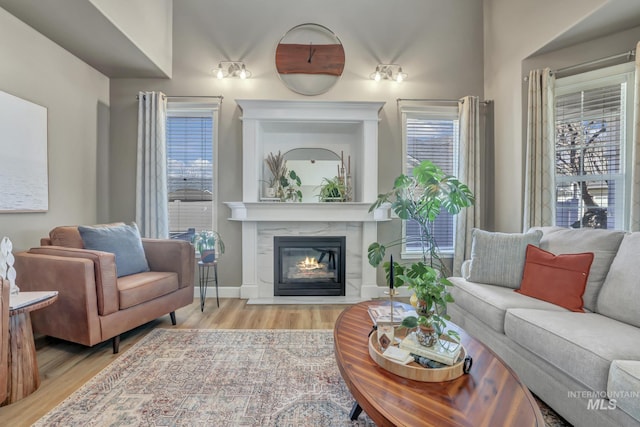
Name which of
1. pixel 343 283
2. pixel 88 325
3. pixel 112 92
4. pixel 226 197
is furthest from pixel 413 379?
pixel 112 92

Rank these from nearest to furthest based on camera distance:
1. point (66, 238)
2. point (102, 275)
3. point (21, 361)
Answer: point (21, 361) < point (102, 275) < point (66, 238)

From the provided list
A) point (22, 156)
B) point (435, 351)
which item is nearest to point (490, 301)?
point (435, 351)

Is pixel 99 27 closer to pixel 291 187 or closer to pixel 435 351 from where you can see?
pixel 291 187

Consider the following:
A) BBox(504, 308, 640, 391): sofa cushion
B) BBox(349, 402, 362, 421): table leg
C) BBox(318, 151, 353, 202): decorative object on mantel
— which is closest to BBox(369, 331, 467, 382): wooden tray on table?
BBox(349, 402, 362, 421): table leg

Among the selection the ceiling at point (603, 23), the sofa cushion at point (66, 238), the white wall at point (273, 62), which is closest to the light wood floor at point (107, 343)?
the white wall at point (273, 62)

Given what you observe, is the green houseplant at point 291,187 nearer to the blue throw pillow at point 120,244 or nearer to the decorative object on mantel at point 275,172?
the decorative object on mantel at point 275,172

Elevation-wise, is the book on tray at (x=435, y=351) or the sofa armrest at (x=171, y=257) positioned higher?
the sofa armrest at (x=171, y=257)

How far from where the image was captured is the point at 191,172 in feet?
12.1

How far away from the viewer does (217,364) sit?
2.06 metres

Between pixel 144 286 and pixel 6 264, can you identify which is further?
pixel 144 286

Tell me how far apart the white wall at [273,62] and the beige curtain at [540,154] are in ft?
2.83

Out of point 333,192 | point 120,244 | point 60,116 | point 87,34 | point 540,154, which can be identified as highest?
point 87,34

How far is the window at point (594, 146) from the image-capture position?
2684 mm

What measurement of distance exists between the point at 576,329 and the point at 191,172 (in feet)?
12.3
